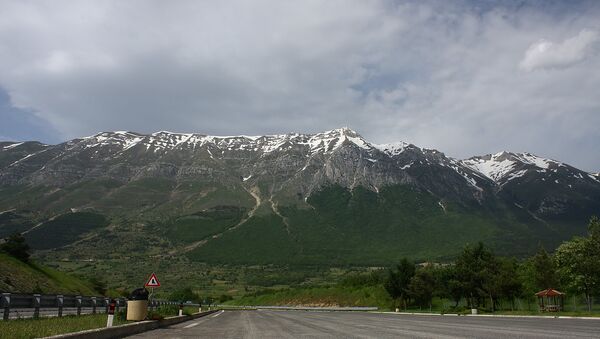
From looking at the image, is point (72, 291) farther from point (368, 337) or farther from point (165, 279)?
point (165, 279)

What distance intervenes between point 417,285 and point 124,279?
111381 millimetres

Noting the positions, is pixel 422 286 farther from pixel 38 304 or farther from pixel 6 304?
pixel 6 304

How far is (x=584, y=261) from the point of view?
5741 centimetres

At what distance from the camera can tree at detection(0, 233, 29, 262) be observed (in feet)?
212

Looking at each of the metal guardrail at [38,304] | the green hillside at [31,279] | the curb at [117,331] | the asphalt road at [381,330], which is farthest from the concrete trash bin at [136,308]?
the green hillside at [31,279]

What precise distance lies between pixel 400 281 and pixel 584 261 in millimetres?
42159

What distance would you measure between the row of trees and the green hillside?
5408 cm

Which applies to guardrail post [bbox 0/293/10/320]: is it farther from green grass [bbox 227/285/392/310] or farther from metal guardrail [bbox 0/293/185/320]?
green grass [bbox 227/285/392/310]

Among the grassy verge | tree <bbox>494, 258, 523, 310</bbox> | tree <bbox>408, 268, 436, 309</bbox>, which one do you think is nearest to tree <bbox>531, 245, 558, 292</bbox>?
tree <bbox>494, 258, 523, 310</bbox>

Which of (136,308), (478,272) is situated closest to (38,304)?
(136,308)

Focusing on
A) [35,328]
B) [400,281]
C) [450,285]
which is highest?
[400,281]

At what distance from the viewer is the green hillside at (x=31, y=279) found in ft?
172

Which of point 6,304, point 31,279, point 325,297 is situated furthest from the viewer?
point 325,297

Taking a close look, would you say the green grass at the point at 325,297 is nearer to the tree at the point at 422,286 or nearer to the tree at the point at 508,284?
the tree at the point at 422,286
